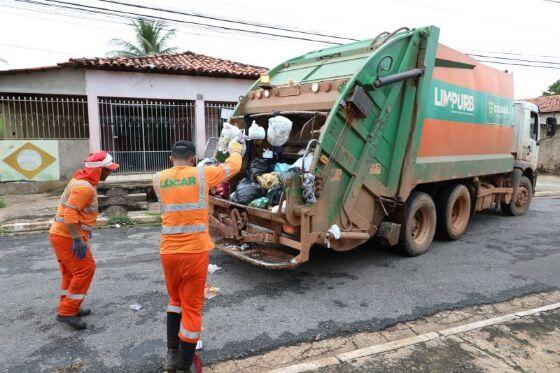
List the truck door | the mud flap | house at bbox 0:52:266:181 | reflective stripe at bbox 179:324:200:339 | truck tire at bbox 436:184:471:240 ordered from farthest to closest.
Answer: house at bbox 0:52:266:181
the truck door
truck tire at bbox 436:184:471:240
the mud flap
reflective stripe at bbox 179:324:200:339

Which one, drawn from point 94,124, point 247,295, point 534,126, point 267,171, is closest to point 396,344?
point 247,295

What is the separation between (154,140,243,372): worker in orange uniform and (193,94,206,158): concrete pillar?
8.58 meters

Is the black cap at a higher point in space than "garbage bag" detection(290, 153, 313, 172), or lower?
higher

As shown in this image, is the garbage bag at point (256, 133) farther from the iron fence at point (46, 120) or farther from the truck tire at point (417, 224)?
the iron fence at point (46, 120)

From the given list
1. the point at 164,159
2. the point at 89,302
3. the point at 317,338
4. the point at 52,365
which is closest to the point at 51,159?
the point at 164,159

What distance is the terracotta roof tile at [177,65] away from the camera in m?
9.96

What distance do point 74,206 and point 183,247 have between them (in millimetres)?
1163

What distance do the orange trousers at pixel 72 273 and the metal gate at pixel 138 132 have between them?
7.15 metres

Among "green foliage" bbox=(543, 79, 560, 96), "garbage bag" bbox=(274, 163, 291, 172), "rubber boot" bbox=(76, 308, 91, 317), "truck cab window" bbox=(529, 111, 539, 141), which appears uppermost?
"green foliage" bbox=(543, 79, 560, 96)

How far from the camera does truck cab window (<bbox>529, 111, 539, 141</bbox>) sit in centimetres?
783

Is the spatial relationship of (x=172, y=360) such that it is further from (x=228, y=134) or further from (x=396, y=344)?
(x=228, y=134)

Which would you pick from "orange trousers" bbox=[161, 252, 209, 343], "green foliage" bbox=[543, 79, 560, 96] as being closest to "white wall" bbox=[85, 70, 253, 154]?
"orange trousers" bbox=[161, 252, 209, 343]

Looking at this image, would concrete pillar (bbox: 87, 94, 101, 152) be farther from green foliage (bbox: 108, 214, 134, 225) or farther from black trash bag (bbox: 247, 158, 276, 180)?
black trash bag (bbox: 247, 158, 276, 180)

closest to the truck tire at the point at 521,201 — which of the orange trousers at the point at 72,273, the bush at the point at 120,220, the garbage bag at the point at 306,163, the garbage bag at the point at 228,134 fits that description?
the garbage bag at the point at 306,163
